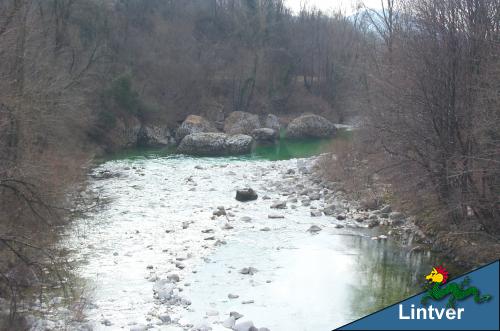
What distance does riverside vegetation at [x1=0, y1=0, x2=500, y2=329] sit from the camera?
376 inches

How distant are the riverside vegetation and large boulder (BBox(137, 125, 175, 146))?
0.09 meters

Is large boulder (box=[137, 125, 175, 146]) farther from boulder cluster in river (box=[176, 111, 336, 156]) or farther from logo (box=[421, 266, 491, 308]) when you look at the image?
logo (box=[421, 266, 491, 308])

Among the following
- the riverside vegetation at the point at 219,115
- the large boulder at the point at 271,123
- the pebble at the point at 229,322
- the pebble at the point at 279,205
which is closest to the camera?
the pebble at the point at 229,322

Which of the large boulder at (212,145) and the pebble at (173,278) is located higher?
the large boulder at (212,145)

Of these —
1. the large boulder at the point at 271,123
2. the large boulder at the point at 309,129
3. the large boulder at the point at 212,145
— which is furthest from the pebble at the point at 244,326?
the large boulder at the point at 271,123

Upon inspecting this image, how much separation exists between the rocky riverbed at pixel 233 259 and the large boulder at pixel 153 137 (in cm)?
1219

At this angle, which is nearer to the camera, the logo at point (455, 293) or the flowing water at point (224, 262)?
the logo at point (455, 293)

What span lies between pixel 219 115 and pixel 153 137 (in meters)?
9.11

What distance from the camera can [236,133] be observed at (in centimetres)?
3362

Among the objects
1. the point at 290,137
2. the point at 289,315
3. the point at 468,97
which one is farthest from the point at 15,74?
the point at 290,137

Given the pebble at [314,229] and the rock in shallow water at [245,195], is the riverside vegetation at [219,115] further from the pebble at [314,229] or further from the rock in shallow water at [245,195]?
the rock in shallow water at [245,195]

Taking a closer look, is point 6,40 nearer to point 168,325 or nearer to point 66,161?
point 168,325

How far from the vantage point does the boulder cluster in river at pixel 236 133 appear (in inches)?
1123

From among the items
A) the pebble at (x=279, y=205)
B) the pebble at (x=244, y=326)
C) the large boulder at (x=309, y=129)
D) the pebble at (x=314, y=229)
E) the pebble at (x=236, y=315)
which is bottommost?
the pebble at (x=236, y=315)
